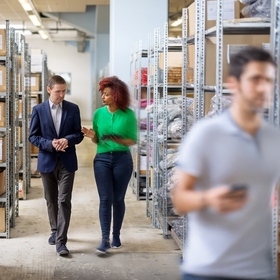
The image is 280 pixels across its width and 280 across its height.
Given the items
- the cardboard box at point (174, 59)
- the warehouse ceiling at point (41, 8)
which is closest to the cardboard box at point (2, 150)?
the cardboard box at point (174, 59)

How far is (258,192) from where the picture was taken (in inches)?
52.4

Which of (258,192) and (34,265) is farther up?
(258,192)

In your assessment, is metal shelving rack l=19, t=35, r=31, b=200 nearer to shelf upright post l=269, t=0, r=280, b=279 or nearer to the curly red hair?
the curly red hair

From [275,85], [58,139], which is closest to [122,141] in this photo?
[58,139]

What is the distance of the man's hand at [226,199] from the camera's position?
1.22 m

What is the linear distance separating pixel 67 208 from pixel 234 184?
2.97 m

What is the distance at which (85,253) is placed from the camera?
409 cm

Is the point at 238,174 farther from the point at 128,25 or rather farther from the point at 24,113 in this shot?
the point at 128,25

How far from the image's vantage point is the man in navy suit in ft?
13.0

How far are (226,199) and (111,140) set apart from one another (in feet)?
8.90

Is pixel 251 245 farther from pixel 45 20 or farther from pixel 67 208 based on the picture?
pixel 45 20

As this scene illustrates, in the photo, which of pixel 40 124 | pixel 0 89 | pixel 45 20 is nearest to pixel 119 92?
pixel 40 124

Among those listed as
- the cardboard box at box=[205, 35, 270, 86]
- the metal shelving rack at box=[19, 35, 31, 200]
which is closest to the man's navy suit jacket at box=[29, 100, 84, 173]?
the cardboard box at box=[205, 35, 270, 86]

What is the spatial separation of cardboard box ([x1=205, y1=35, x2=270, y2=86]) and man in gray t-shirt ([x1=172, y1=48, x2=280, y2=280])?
1.63 m
